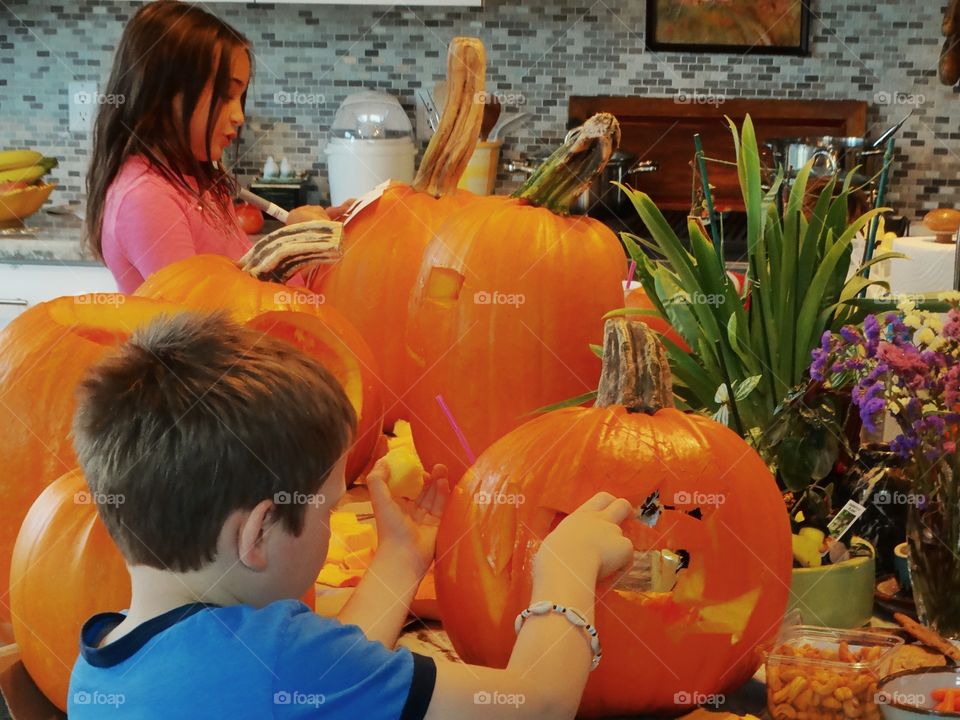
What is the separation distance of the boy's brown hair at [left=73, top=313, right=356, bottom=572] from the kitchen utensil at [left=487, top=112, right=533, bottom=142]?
299cm

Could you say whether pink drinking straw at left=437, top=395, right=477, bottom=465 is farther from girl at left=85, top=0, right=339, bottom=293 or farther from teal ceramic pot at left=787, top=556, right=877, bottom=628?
girl at left=85, top=0, right=339, bottom=293

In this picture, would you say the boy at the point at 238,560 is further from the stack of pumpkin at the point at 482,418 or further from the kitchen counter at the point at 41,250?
the kitchen counter at the point at 41,250

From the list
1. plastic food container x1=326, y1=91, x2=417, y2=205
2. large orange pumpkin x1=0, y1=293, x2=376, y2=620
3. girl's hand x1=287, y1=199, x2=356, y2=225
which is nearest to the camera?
large orange pumpkin x1=0, y1=293, x2=376, y2=620

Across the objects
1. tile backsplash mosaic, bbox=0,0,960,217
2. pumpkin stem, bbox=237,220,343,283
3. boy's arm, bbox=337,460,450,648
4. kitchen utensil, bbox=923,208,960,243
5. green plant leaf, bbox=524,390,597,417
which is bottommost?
boy's arm, bbox=337,460,450,648

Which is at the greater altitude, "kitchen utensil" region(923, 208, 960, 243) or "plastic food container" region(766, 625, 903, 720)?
"kitchen utensil" region(923, 208, 960, 243)

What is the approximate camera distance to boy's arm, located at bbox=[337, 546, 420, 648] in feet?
3.00

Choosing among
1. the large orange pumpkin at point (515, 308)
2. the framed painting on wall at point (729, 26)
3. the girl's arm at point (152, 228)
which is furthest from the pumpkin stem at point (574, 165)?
the framed painting on wall at point (729, 26)

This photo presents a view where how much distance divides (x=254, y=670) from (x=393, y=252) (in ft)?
2.27

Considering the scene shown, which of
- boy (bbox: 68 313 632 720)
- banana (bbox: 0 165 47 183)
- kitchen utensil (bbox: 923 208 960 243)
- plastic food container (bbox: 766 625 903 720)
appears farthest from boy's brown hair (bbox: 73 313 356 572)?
banana (bbox: 0 165 47 183)

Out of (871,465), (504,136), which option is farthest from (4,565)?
(504,136)

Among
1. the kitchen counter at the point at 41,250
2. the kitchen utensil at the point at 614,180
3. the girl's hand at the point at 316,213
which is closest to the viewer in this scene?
the girl's hand at the point at 316,213

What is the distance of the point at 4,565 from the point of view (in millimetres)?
1045

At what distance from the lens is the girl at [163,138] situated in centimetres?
191

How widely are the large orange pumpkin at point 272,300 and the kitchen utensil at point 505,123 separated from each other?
2.55 metres
